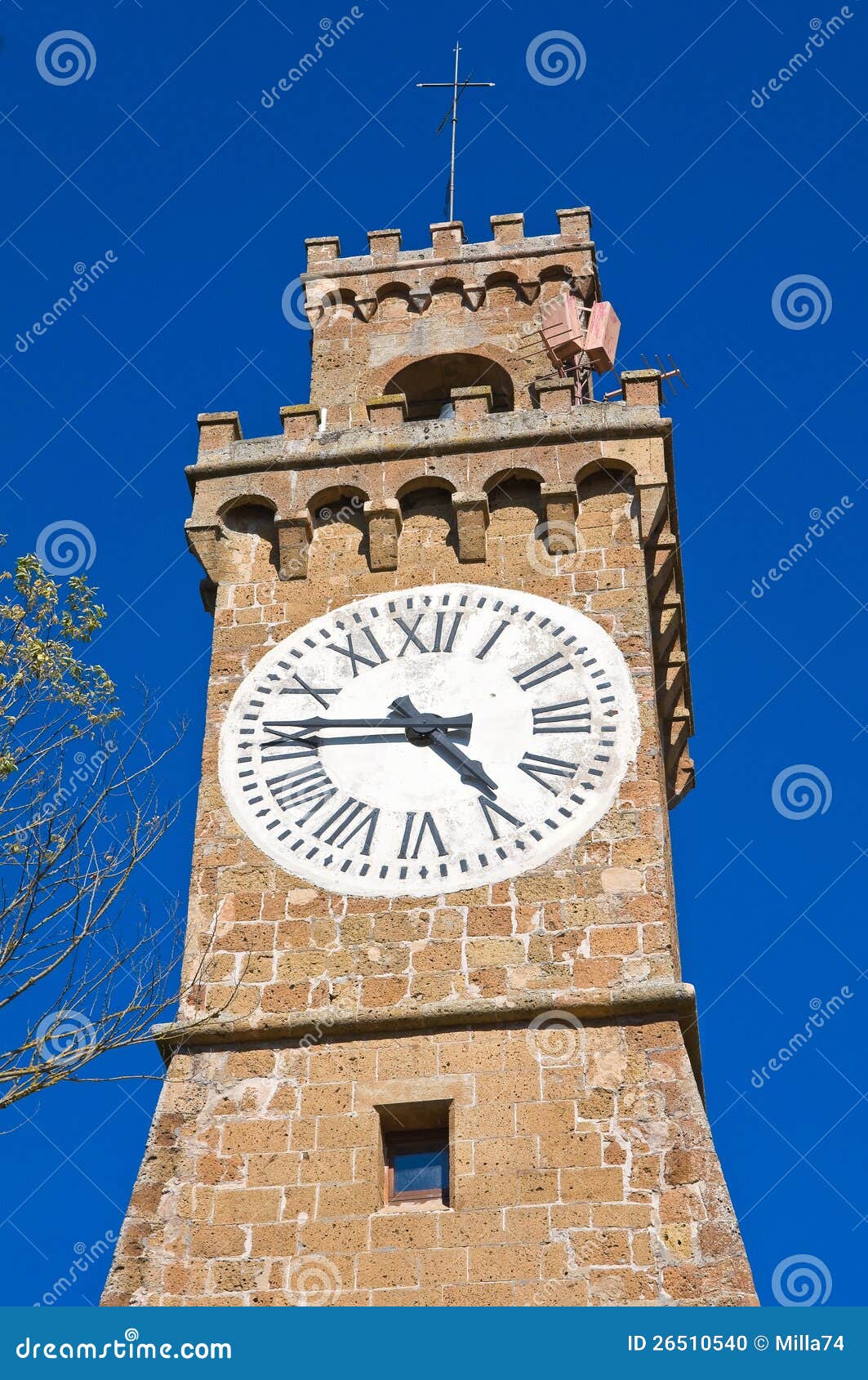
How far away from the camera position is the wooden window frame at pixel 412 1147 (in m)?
17.4

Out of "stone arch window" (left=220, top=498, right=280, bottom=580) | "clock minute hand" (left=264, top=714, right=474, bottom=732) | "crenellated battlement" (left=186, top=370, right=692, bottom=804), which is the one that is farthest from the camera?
"stone arch window" (left=220, top=498, right=280, bottom=580)

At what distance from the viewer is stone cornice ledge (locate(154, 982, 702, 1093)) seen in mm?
17891

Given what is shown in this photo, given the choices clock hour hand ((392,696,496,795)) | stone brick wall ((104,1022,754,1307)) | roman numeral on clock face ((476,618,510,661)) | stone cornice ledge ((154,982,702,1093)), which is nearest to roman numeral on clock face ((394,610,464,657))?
roman numeral on clock face ((476,618,510,661))

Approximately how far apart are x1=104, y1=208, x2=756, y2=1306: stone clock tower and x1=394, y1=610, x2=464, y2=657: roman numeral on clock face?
0.04 metres

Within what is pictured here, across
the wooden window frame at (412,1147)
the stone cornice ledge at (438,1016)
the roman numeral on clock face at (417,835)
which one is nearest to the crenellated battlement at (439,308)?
the roman numeral on clock face at (417,835)

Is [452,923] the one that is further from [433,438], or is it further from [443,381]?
[443,381]

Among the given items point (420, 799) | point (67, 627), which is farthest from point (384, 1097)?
point (67, 627)

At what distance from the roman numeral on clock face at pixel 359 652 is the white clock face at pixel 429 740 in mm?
16

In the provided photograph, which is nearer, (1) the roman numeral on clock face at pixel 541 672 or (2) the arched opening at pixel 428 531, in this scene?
(1) the roman numeral on clock face at pixel 541 672

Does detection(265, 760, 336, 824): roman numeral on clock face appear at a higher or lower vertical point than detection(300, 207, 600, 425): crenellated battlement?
lower

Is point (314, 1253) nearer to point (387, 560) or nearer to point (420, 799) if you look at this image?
point (420, 799)

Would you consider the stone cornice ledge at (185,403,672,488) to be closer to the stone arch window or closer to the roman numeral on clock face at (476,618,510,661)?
the stone arch window

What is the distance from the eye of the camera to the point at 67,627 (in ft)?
50.7

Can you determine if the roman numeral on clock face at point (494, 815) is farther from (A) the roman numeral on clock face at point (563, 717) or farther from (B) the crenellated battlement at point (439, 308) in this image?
(B) the crenellated battlement at point (439, 308)
